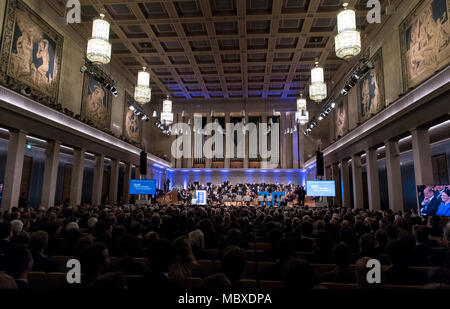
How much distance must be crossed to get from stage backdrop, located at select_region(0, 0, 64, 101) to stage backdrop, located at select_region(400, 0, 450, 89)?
14.0 meters

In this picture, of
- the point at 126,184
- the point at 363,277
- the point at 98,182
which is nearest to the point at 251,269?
the point at 363,277

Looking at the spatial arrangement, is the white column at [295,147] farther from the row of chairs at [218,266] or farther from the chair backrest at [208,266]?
the chair backrest at [208,266]

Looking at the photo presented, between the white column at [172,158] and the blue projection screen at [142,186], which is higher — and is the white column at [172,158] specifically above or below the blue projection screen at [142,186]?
above

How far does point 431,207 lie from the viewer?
23.6 ft

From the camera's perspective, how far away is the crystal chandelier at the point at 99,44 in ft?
29.2

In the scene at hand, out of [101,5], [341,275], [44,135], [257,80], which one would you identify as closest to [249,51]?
[257,80]

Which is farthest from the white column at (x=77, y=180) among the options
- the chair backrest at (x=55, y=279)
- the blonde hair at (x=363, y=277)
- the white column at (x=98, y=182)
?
the blonde hair at (x=363, y=277)

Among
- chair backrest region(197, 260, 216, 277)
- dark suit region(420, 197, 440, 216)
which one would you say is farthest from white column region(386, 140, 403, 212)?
chair backrest region(197, 260, 216, 277)

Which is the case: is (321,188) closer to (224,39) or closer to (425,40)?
(425,40)

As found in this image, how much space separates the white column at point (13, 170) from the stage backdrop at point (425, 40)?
1347 centimetres

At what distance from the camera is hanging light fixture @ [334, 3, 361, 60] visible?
777 centimetres

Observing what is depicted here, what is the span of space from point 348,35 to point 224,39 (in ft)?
28.1

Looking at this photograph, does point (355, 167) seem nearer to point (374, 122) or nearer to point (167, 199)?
point (374, 122)

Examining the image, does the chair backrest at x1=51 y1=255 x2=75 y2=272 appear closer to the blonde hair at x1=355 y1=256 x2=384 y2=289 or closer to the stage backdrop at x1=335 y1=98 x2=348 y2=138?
the blonde hair at x1=355 y1=256 x2=384 y2=289
